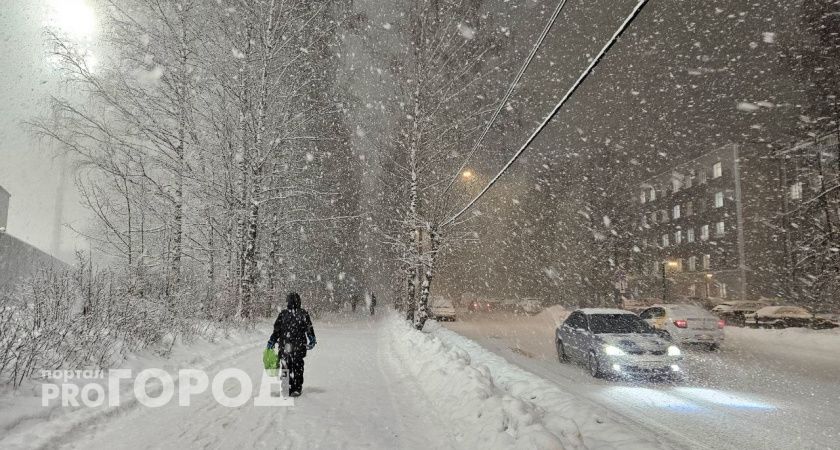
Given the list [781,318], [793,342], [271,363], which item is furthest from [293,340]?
[781,318]

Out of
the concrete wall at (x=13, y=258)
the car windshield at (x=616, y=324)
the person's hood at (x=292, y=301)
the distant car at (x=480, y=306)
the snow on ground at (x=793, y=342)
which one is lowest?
the distant car at (x=480, y=306)

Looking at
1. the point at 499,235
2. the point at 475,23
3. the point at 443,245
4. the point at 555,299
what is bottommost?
the point at 555,299

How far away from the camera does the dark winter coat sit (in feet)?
27.7

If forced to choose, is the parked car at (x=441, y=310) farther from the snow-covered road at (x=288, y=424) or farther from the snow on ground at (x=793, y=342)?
the snow-covered road at (x=288, y=424)

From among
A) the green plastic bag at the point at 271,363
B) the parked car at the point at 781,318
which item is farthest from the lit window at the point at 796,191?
the green plastic bag at the point at 271,363

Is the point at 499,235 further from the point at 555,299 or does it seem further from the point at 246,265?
the point at 246,265

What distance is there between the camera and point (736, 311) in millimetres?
35219

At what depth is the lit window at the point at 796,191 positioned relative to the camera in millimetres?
44500

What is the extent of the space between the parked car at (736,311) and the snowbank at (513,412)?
99.7ft

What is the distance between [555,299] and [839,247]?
39.9 metres

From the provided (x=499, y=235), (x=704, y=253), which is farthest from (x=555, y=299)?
(x=704, y=253)

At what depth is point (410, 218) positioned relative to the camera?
2220 cm

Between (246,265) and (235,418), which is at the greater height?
(246,265)

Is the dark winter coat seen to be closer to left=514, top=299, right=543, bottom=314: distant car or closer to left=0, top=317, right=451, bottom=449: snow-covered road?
left=0, top=317, right=451, bottom=449: snow-covered road
